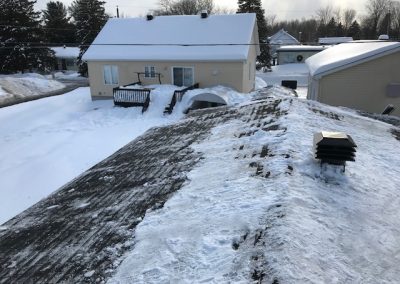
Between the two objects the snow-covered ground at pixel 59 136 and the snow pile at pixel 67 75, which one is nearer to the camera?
the snow-covered ground at pixel 59 136

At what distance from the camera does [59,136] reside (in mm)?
17938

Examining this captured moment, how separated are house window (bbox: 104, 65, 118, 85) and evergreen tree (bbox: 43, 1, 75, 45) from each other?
3210cm

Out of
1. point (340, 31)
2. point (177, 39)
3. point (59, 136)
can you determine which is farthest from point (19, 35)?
point (340, 31)

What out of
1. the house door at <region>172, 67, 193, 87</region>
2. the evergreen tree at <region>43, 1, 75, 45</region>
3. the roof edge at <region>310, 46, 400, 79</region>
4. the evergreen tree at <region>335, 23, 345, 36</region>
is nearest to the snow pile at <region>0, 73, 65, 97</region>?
the house door at <region>172, 67, 193, 87</region>

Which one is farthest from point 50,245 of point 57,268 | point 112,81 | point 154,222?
point 112,81

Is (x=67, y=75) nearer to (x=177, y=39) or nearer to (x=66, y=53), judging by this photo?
(x=66, y=53)

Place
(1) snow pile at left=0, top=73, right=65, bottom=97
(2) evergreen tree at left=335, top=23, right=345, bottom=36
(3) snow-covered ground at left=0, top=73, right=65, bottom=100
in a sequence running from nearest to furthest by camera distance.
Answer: (3) snow-covered ground at left=0, top=73, right=65, bottom=100 → (1) snow pile at left=0, top=73, right=65, bottom=97 → (2) evergreen tree at left=335, top=23, right=345, bottom=36

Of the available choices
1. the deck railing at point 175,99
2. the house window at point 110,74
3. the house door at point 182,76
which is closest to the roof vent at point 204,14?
the house door at point 182,76

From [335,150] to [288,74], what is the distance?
37971 mm

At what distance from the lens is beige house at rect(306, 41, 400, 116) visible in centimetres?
1433

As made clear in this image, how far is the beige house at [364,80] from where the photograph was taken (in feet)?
47.0

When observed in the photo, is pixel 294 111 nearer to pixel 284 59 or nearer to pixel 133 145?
pixel 133 145

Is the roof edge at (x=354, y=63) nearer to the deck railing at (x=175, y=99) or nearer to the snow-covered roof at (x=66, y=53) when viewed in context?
the deck railing at (x=175, y=99)

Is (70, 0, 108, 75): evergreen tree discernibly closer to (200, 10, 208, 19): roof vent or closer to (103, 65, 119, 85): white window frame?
(103, 65, 119, 85): white window frame
